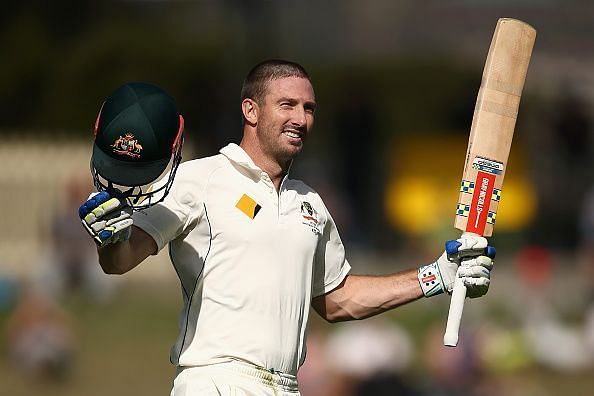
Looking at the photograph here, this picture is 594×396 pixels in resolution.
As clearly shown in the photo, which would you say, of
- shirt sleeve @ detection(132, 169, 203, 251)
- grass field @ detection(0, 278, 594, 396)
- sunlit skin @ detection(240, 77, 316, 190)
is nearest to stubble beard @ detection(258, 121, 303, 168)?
sunlit skin @ detection(240, 77, 316, 190)

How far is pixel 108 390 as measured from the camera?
12.1 meters

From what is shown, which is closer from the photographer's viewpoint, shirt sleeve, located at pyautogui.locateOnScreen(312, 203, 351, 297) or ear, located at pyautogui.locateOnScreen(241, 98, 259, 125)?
ear, located at pyautogui.locateOnScreen(241, 98, 259, 125)

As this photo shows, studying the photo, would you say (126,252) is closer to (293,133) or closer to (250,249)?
(250,249)

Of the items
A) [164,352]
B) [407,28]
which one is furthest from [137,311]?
[407,28]

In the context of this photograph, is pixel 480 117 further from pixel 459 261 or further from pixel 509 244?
pixel 509 244

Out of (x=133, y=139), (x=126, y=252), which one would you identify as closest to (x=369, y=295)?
(x=126, y=252)

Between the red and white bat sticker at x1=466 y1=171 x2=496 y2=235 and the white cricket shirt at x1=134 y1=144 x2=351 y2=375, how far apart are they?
67 cm

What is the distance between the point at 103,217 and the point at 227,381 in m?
0.85

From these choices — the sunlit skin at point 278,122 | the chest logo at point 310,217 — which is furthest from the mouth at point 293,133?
the chest logo at point 310,217

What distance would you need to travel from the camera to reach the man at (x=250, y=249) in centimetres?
529

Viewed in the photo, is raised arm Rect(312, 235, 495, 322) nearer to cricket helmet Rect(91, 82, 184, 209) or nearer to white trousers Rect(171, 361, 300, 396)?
white trousers Rect(171, 361, 300, 396)

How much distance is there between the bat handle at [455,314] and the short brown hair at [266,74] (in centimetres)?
101

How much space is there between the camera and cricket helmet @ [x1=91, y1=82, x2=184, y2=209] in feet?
16.2

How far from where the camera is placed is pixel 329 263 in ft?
19.1
